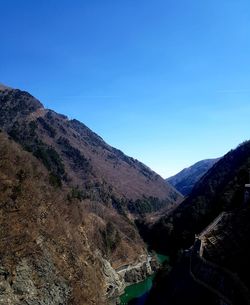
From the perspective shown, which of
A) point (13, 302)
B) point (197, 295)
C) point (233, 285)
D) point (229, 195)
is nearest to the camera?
point (233, 285)

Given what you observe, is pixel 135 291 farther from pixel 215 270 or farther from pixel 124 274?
pixel 215 270

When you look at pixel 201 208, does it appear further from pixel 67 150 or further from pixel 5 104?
pixel 5 104

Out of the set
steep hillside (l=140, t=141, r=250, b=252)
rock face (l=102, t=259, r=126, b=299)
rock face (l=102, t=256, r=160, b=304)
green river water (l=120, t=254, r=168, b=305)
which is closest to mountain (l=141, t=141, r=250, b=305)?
rock face (l=102, t=259, r=126, b=299)

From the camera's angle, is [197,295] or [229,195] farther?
Answer: [229,195]

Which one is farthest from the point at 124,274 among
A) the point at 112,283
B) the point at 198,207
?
the point at 198,207

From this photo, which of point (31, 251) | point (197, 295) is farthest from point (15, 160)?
point (197, 295)

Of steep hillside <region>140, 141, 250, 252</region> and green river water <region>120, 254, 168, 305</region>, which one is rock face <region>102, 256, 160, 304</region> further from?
steep hillside <region>140, 141, 250, 252</region>

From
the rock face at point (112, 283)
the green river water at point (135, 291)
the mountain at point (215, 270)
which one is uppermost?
the mountain at point (215, 270)

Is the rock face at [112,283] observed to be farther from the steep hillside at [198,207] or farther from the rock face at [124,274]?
the steep hillside at [198,207]

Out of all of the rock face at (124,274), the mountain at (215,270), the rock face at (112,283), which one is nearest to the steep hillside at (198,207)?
the rock face at (124,274)

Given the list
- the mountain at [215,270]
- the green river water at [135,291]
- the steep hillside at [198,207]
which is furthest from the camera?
the steep hillside at [198,207]

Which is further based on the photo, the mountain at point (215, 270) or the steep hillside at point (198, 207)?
the steep hillside at point (198, 207)
